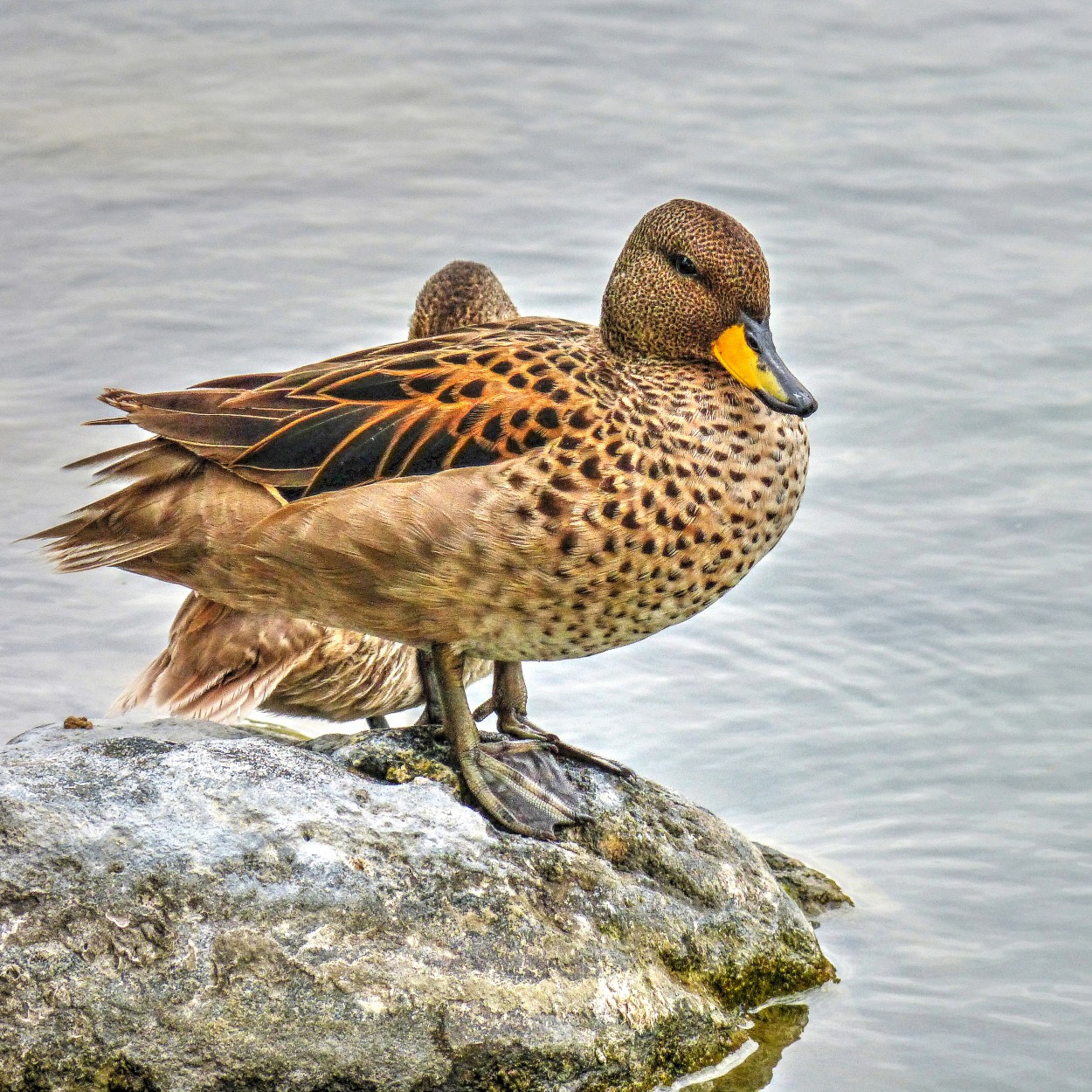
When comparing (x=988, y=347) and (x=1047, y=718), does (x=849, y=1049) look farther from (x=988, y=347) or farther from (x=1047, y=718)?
(x=988, y=347)

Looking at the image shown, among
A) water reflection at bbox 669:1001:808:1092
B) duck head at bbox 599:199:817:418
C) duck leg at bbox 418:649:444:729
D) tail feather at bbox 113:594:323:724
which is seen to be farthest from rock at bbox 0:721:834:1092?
tail feather at bbox 113:594:323:724

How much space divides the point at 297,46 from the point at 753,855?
7756 mm

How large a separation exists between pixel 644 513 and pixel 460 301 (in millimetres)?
2857

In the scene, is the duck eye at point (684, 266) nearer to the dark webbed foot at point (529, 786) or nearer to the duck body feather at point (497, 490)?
the duck body feather at point (497, 490)

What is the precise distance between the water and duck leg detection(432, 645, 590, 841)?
81 cm

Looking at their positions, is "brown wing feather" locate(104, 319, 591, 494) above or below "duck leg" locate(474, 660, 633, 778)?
above

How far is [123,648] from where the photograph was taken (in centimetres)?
704

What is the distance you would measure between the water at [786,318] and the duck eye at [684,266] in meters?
1.94

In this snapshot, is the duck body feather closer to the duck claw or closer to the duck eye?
the duck eye

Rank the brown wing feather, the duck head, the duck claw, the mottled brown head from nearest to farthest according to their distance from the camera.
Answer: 1. the brown wing feather
2. the duck head
3. the duck claw
4. the mottled brown head

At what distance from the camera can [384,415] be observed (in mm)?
4938

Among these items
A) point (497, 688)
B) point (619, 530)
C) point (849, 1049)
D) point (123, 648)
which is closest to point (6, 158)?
point (123, 648)

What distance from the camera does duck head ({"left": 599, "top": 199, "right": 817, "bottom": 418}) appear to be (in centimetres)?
509

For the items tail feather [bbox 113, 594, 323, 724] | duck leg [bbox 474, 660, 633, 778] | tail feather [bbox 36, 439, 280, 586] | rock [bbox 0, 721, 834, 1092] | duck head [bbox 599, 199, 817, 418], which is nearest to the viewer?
rock [bbox 0, 721, 834, 1092]
